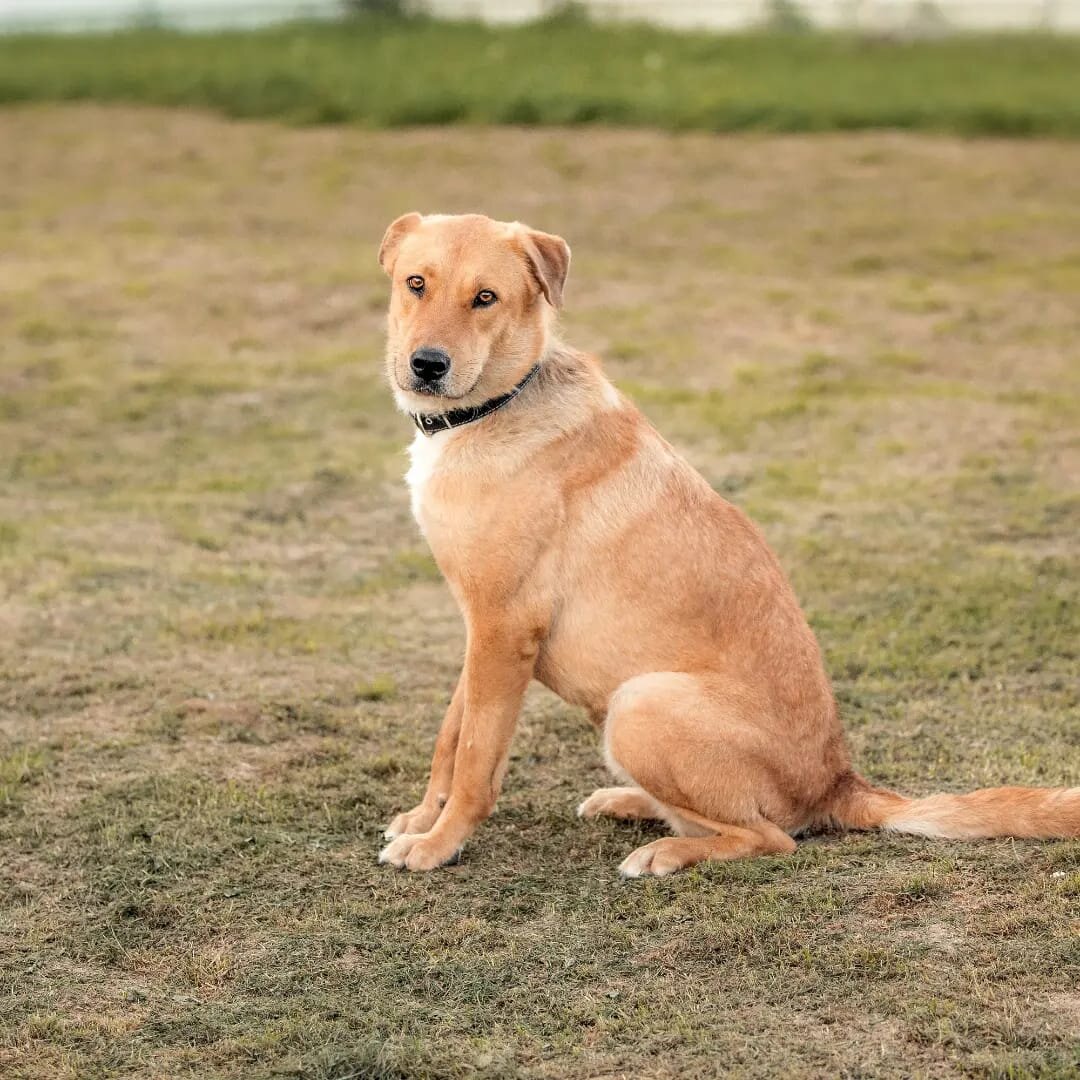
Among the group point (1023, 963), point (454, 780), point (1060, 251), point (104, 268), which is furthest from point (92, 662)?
point (1060, 251)

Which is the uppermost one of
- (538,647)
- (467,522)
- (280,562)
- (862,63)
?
(862,63)

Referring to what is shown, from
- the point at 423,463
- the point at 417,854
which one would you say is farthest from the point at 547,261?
the point at 417,854

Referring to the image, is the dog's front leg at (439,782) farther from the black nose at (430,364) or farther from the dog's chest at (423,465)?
the black nose at (430,364)

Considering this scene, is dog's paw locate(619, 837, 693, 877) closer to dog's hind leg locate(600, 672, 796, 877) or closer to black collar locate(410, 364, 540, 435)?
dog's hind leg locate(600, 672, 796, 877)

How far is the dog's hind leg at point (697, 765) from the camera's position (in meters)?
4.98

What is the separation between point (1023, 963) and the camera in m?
4.43

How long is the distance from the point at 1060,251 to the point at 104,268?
920 centimetres

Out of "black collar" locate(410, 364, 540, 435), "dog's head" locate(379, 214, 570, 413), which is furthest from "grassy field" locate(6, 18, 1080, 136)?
"black collar" locate(410, 364, 540, 435)

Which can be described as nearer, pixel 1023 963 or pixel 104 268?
pixel 1023 963

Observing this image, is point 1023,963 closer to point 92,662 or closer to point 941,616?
point 941,616

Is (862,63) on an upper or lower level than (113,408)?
upper

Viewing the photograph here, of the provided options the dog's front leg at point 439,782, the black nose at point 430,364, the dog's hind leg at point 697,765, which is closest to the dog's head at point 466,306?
the black nose at point 430,364

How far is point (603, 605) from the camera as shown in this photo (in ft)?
17.1

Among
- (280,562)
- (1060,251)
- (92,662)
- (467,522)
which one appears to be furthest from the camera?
(1060,251)
